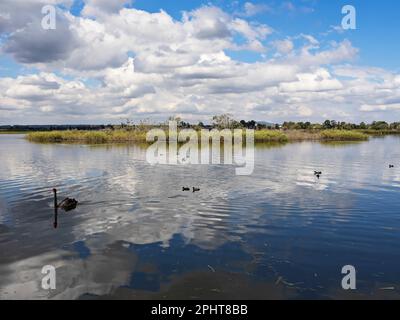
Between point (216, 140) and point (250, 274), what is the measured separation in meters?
81.6

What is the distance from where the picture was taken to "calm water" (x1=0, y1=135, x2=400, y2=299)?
11438 millimetres

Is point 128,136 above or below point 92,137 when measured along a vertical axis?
above

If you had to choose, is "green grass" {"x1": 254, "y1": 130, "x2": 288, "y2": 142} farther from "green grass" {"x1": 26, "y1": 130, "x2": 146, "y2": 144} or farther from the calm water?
the calm water

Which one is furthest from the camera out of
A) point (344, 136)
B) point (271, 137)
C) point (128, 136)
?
point (344, 136)

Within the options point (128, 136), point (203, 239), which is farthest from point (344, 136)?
point (203, 239)

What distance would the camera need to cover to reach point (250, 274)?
12.2 metres

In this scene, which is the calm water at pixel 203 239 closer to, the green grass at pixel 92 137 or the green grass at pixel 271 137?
the green grass at pixel 92 137

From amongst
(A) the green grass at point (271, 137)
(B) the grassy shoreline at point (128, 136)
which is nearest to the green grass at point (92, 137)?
(B) the grassy shoreline at point (128, 136)

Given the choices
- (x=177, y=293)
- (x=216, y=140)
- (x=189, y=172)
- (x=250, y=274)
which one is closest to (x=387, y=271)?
(x=250, y=274)

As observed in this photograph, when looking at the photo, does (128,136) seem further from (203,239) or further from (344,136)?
(203,239)

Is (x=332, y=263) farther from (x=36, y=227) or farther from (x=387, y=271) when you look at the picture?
(x=36, y=227)

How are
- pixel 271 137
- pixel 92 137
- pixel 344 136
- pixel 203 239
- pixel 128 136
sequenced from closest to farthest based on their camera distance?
pixel 203 239, pixel 128 136, pixel 92 137, pixel 271 137, pixel 344 136

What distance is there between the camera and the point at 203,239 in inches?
623

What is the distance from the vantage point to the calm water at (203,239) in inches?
450
